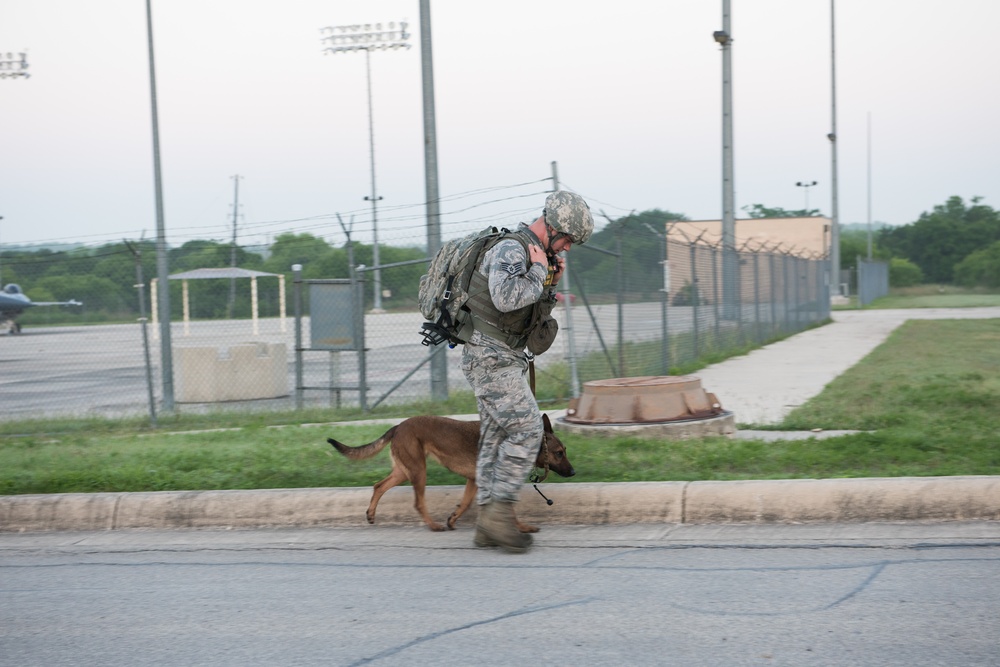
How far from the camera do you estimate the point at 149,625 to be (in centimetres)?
468

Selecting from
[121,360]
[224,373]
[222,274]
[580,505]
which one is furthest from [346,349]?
[580,505]

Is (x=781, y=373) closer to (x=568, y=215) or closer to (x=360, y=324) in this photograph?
(x=360, y=324)

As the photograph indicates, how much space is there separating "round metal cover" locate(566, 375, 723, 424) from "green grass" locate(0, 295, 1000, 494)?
0.98ft

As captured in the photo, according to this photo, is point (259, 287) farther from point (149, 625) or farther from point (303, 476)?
point (149, 625)

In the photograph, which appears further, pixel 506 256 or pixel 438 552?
pixel 438 552

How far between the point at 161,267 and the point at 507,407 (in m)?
8.44

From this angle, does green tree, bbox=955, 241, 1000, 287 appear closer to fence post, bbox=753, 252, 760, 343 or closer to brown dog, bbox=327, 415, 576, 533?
fence post, bbox=753, 252, 760, 343

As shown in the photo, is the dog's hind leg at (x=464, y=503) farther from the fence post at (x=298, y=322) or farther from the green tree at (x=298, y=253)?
the fence post at (x=298, y=322)

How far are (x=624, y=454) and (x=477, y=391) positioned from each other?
2.20 m

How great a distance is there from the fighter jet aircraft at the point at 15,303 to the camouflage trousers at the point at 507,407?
26.2 feet

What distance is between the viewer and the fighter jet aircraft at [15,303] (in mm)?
11987

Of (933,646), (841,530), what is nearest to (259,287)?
(841,530)

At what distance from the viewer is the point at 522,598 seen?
4824 millimetres

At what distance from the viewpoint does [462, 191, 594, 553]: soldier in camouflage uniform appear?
556 cm
